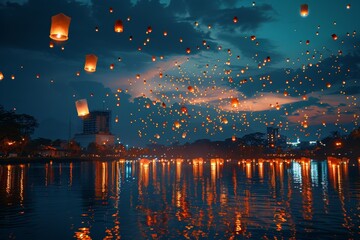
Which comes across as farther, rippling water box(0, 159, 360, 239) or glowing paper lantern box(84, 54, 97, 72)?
glowing paper lantern box(84, 54, 97, 72)

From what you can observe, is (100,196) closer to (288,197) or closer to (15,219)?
(15,219)

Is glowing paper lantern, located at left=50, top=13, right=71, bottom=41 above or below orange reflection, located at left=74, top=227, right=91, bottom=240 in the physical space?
above

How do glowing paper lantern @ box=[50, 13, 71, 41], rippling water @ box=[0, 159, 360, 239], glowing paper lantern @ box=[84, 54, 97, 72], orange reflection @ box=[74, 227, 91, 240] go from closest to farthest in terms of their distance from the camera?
orange reflection @ box=[74, 227, 91, 240]
rippling water @ box=[0, 159, 360, 239]
glowing paper lantern @ box=[50, 13, 71, 41]
glowing paper lantern @ box=[84, 54, 97, 72]

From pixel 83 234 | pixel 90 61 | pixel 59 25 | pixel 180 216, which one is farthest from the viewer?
pixel 90 61

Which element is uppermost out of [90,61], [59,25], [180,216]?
[59,25]

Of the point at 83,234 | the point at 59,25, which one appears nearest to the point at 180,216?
the point at 83,234

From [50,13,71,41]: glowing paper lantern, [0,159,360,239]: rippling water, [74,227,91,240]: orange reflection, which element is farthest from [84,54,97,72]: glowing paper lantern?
[74,227,91,240]: orange reflection

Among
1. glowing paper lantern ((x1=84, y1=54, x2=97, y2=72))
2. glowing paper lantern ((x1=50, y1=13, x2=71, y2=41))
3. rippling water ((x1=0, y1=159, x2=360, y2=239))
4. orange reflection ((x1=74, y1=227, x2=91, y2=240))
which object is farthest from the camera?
glowing paper lantern ((x1=84, y1=54, x2=97, y2=72))

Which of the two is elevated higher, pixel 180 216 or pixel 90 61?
pixel 90 61

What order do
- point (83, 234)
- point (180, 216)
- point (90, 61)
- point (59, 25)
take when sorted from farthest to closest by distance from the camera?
point (90, 61) < point (180, 216) < point (59, 25) < point (83, 234)

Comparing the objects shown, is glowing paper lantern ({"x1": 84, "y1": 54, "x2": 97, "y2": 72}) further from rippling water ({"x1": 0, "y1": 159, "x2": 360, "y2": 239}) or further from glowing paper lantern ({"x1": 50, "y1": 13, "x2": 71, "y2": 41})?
rippling water ({"x1": 0, "y1": 159, "x2": 360, "y2": 239})

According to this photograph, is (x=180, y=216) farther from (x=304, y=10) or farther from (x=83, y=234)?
(x=304, y=10)

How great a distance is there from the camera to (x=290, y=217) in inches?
480

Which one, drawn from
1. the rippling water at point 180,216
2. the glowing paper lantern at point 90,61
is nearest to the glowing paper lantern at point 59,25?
the glowing paper lantern at point 90,61
